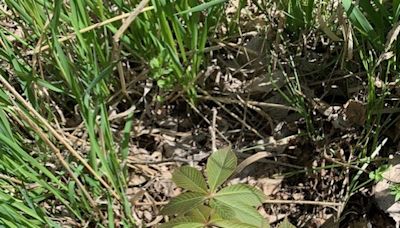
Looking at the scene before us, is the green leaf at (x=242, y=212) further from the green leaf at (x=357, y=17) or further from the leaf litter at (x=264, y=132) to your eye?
the green leaf at (x=357, y=17)

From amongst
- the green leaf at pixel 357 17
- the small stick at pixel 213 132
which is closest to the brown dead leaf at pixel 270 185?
the small stick at pixel 213 132

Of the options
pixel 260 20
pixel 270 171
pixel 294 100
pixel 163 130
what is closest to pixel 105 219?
pixel 163 130

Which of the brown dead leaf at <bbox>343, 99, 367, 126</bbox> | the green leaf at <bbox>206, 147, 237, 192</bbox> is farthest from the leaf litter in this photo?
the green leaf at <bbox>206, 147, 237, 192</bbox>

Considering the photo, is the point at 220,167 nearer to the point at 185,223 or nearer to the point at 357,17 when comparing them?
the point at 185,223

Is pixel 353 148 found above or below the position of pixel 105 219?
below

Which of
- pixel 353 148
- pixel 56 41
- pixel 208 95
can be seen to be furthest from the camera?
pixel 208 95

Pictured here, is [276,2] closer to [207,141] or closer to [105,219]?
[207,141]
